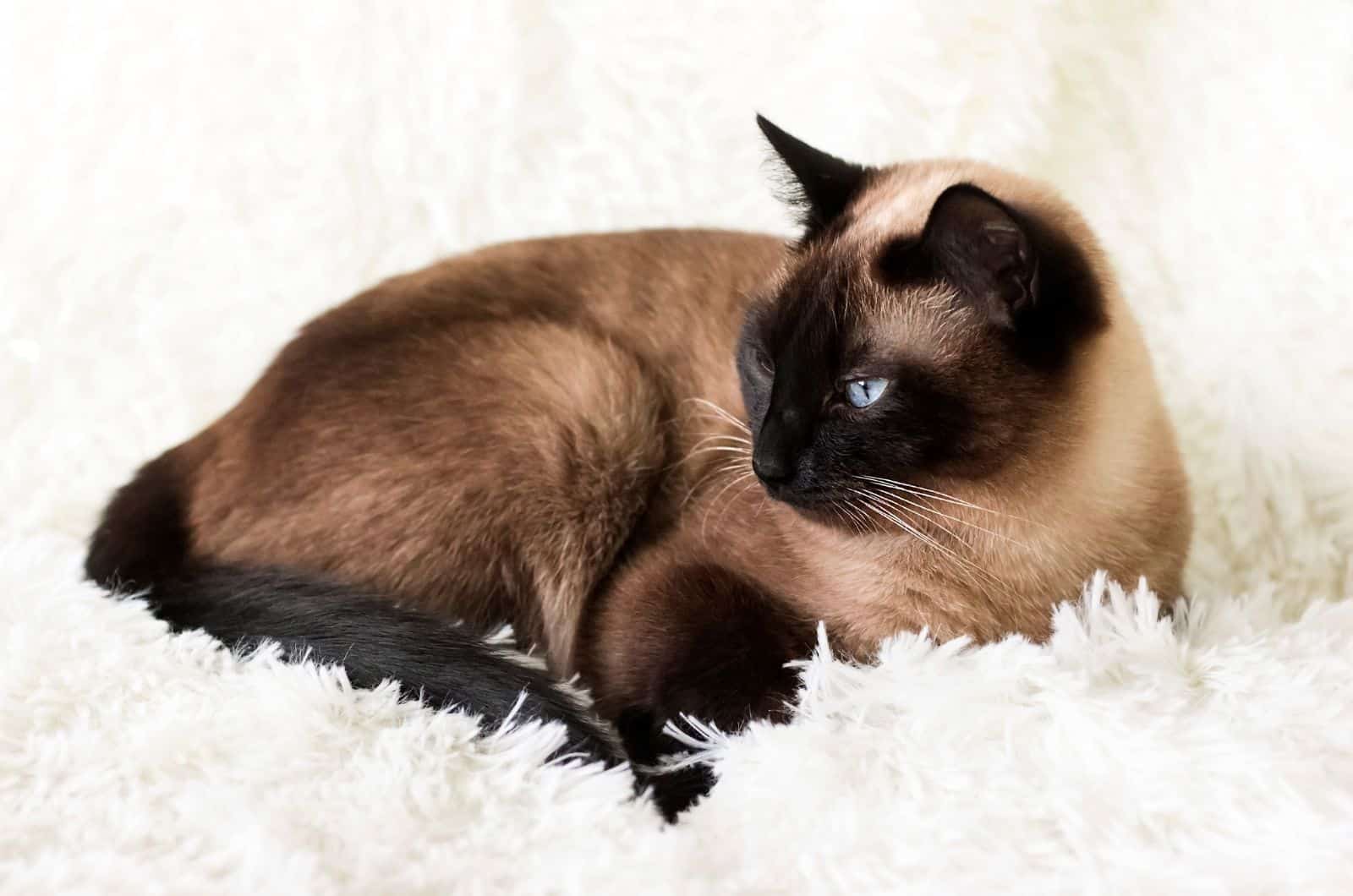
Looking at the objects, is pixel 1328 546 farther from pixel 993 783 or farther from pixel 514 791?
pixel 514 791

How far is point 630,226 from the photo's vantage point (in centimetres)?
160

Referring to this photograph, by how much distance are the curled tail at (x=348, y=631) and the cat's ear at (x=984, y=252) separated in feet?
1.45

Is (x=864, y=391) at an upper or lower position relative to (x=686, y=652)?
upper

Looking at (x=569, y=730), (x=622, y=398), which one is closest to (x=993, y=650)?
(x=569, y=730)

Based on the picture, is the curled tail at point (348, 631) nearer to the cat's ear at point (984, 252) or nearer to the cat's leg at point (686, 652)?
the cat's leg at point (686, 652)

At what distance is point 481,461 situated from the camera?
1.05 m

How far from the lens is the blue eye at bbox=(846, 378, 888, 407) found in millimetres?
868

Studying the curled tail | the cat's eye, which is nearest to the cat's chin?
the cat's eye

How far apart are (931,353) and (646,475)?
0.37m

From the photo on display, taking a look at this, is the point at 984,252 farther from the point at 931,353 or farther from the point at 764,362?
the point at 764,362

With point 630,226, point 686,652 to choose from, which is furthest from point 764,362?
point 630,226

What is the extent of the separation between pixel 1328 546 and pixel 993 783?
67 cm

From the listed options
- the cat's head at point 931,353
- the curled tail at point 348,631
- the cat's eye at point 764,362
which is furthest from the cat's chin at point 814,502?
the curled tail at point 348,631

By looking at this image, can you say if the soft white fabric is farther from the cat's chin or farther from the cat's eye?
the cat's eye
